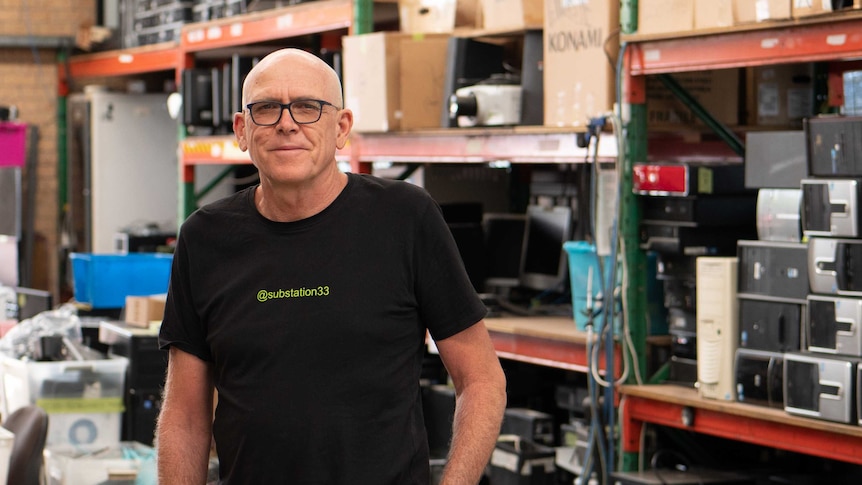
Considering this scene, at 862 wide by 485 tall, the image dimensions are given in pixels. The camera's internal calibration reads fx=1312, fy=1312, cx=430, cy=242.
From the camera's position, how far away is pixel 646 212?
454 centimetres

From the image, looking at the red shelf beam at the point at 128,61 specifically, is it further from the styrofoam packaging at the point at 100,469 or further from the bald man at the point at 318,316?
the bald man at the point at 318,316

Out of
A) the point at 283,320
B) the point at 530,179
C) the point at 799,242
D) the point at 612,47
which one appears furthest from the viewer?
the point at 530,179

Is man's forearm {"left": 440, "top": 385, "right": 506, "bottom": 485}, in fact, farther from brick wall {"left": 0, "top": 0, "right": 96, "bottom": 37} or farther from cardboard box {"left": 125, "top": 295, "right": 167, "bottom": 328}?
brick wall {"left": 0, "top": 0, "right": 96, "bottom": 37}

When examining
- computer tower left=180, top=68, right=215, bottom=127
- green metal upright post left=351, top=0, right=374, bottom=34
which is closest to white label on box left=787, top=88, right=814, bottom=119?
green metal upright post left=351, top=0, right=374, bottom=34

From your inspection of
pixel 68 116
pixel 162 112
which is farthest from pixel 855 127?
pixel 68 116

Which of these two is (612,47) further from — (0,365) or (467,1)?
(0,365)

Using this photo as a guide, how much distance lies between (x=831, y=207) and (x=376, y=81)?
233 centimetres

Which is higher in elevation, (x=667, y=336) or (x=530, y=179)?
(x=530, y=179)

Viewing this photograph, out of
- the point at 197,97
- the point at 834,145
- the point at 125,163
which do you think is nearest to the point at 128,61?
the point at 125,163

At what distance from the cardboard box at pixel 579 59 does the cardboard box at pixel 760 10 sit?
62 centimetres

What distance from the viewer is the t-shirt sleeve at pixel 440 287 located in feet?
6.55

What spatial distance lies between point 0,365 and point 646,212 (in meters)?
2.99

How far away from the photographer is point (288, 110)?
1972 millimetres

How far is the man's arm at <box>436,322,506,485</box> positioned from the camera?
198 cm
